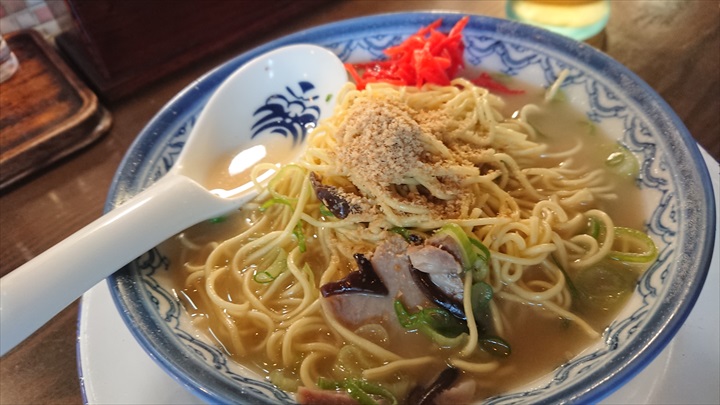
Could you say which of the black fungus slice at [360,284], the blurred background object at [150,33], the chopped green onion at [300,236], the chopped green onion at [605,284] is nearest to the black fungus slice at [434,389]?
the black fungus slice at [360,284]

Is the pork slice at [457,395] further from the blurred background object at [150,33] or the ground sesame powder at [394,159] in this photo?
the blurred background object at [150,33]

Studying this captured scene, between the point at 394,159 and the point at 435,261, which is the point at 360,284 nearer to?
the point at 435,261

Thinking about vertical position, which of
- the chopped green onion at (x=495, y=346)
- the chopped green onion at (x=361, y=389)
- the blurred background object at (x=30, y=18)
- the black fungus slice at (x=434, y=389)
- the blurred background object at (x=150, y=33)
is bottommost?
the chopped green onion at (x=495, y=346)

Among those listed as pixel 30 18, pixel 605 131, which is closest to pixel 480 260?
pixel 605 131

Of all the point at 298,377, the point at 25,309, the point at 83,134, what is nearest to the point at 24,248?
the point at 83,134

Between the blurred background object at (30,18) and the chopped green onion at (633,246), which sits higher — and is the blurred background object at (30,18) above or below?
above

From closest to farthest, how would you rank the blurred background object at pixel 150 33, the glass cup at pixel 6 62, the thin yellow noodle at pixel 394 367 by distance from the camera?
1. the thin yellow noodle at pixel 394 367
2. the blurred background object at pixel 150 33
3. the glass cup at pixel 6 62

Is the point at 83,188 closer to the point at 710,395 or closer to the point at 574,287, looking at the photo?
the point at 574,287
